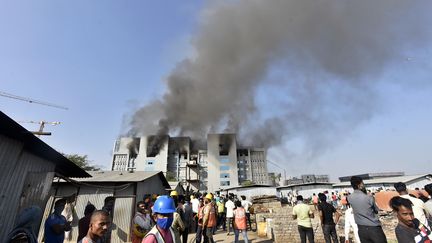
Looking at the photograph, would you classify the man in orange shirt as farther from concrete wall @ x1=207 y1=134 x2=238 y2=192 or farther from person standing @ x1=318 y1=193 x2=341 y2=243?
concrete wall @ x1=207 y1=134 x2=238 y2=192

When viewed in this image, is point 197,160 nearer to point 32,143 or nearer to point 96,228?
point 32,143

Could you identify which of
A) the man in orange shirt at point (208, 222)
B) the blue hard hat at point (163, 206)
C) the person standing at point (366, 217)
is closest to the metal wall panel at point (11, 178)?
the blue hard hat at point (163, 206)

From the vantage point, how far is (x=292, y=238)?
26.0 feet

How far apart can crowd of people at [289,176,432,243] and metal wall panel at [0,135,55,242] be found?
7.23m

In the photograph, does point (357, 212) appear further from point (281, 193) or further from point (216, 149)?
point (216, 149)

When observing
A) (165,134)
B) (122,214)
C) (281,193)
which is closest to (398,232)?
(122,214)

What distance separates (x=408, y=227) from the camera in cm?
241

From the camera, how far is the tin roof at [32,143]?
15.4 feet

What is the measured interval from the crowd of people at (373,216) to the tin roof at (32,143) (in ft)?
22.5

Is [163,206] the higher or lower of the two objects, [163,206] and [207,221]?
the higher

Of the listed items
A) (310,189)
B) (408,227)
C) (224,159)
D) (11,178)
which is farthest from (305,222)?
(224,159)

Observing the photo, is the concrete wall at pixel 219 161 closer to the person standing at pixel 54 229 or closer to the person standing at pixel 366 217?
the person standing at pixel 366 217

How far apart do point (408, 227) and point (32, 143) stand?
304 inches

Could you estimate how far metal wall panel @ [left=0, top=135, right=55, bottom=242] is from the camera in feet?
16.0
